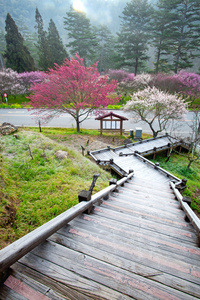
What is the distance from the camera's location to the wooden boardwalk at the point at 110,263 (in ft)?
4.76

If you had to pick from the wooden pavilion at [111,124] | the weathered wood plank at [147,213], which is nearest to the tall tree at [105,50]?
the wooden pavilion at [111,124]

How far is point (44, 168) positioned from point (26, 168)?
25.1 inches

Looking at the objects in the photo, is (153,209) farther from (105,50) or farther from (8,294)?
(105,50)

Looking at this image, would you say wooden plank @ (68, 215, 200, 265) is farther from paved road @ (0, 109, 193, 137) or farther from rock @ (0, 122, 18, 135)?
paved road @ (0, 109, 193, 137)

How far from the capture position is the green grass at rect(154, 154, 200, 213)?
8.10m

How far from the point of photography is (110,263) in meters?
1.77

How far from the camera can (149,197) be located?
15.0 ft

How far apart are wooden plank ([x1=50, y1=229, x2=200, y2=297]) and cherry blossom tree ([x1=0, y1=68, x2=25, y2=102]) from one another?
3204 centimetres

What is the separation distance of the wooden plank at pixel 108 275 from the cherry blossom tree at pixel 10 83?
3210cm

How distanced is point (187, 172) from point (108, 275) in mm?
11018

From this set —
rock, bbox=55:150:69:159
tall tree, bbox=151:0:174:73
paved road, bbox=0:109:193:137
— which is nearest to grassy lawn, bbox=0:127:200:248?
rock, bbox=55:150:69:159

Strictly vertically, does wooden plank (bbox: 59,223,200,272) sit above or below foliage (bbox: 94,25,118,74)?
below

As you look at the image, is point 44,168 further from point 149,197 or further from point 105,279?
point 105,279

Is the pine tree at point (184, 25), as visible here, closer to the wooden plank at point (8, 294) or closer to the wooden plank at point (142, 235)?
the wooden plank at point (142, 235)
